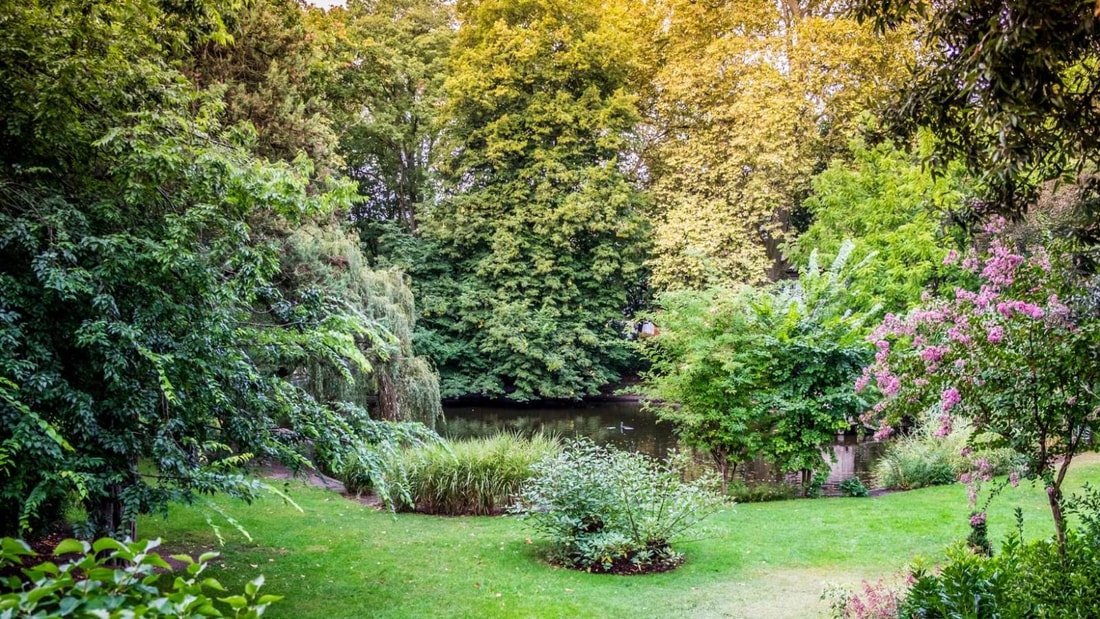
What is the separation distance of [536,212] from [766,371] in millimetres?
13613

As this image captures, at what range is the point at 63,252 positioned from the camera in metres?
4.56

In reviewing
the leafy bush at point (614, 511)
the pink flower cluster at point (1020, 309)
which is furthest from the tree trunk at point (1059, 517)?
the leafy bush at point (614, 511)

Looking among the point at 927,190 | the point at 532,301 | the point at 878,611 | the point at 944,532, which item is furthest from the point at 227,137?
the point at 532,301

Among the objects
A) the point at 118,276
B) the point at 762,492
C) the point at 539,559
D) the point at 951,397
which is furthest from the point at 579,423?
the point at 118,276

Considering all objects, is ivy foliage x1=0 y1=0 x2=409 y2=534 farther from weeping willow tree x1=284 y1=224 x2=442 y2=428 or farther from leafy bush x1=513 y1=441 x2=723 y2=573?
weeping willow tree x1=284 y1=224 x2=442 y2=428

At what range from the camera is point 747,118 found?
21594 millimetres

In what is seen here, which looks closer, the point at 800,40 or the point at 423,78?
the point at 800,40

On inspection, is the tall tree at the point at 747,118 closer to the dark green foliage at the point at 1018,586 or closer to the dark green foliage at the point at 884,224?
the dark green foliage at the point at 884,224

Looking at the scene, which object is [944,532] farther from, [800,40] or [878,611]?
[800,40]

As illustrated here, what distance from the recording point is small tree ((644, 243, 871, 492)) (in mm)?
12734

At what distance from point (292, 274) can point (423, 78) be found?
16.2 meters

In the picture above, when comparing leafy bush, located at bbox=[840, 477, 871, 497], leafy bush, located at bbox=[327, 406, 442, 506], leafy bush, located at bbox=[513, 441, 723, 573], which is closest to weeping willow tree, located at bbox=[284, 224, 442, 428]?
leafy bush, located at bbox=[513, 441, 723, 573]

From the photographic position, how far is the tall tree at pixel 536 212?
24500 millimetres

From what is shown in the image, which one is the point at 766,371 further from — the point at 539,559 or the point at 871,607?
the point at 871,607
